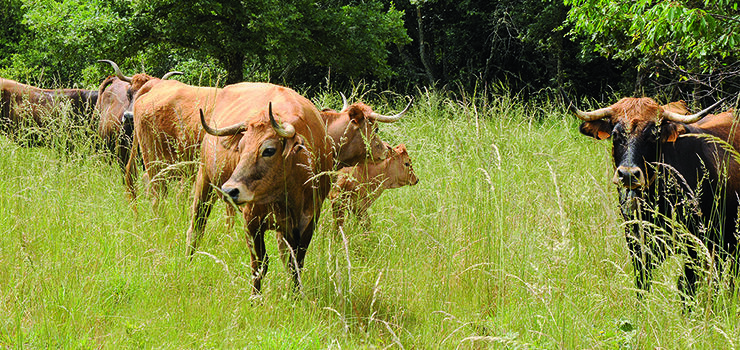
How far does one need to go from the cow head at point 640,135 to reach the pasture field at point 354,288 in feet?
1.00

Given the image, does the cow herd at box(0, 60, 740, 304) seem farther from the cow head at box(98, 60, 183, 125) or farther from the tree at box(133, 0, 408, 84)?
the tree at box(133, 0, 408, 84)

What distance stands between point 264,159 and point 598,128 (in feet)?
7.20

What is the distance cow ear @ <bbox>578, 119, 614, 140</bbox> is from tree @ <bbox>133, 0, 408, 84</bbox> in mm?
8990

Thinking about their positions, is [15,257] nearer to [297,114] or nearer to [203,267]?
[203,267]

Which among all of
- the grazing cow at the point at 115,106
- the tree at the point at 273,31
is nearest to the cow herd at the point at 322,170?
the grazing cow at the point at 115,106

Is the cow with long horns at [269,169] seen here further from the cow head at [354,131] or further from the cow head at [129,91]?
the cow head at [129,91]

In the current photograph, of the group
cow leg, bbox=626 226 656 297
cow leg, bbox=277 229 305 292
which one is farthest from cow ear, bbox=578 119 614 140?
cow leg, bbox=277 229 305 292

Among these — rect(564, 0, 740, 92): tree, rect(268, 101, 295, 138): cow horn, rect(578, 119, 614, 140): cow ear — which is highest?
rect(564, 0, 740, 92): tree

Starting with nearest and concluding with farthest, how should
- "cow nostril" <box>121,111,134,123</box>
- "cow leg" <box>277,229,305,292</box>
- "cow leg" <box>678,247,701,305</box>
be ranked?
"cow leg" <box>678,247,701,305</box>, "cow leg" <box>277,229,305,292</box>, "cow nostril" <box>121,111,134,123</box>

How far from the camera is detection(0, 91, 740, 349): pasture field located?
111 inches

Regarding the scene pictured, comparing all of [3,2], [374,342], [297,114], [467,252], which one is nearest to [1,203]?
[297,114]

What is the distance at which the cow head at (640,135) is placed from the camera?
3.82 metres

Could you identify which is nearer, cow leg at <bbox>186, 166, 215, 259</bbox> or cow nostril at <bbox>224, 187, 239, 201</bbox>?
cow nostril at <bbox>224, 187, 239, 201</bbox>

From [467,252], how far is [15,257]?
8.02 feet
